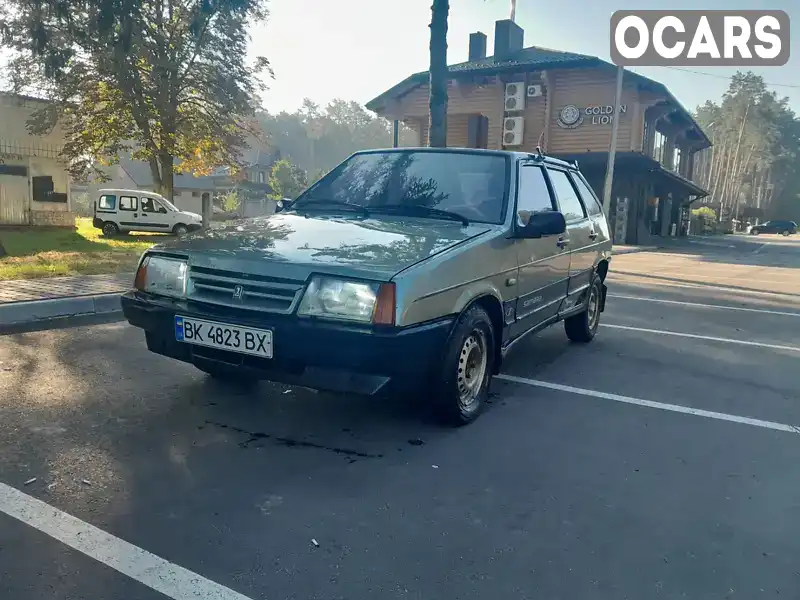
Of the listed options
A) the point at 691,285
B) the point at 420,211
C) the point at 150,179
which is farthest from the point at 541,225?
the point at 150,179

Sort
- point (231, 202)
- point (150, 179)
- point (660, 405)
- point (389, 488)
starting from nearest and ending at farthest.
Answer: point (389, 488), point (660, 405), point (150, 179), point (231, 202)

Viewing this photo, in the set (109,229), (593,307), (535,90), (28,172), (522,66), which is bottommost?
(109,229)

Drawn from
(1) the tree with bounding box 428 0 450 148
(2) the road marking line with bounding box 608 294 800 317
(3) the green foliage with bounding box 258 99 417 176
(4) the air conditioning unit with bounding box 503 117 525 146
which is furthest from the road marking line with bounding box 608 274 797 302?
(3) the green foliage with bounding box 258 99 417 176

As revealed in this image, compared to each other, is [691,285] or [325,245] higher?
[325,245]

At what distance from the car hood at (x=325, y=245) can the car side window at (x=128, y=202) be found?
71.8ft

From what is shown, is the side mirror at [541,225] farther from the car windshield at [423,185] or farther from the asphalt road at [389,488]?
the asphalt road at [389,488]

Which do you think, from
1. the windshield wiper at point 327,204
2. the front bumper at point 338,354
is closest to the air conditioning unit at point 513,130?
the windshield wiper at point 327,204

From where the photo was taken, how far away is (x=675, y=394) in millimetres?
4867

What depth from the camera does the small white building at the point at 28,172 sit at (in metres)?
23.7

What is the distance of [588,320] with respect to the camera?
21.6 feet

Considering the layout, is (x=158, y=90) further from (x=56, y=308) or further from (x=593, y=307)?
(x=593, y=307)

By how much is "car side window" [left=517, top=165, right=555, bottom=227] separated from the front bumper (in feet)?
4.25

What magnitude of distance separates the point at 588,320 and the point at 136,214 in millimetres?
21658

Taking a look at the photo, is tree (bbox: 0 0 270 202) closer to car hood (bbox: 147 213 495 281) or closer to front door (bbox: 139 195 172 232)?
front door (bbox: 139 195 172 232)
